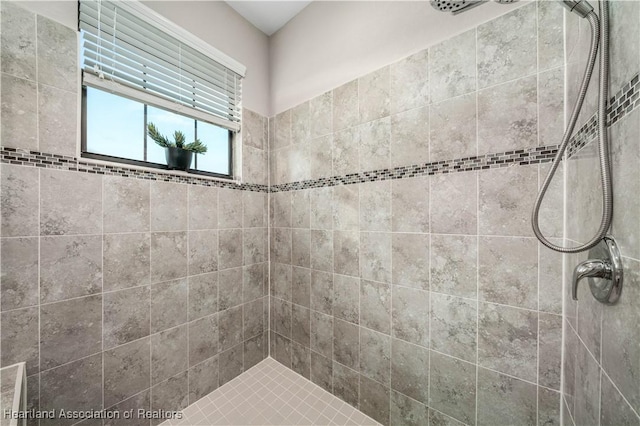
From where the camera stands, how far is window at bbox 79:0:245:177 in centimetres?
118

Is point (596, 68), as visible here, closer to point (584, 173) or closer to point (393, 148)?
point (584, 173)

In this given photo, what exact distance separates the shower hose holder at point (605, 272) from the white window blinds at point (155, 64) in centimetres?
194

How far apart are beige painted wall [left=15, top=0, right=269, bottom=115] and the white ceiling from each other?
5cm

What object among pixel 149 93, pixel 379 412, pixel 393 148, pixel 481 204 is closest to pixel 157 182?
pixel 149 93

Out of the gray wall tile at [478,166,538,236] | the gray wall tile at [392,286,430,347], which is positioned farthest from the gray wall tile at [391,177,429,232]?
the gray wall tile at [392,286,430,347]

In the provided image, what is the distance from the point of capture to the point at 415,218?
121 cm

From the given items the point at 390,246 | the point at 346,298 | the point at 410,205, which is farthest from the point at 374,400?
the point at 410,205

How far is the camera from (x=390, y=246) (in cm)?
130

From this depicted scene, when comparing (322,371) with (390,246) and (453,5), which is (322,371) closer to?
(390,246)

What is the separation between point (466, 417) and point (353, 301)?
2.38 ft

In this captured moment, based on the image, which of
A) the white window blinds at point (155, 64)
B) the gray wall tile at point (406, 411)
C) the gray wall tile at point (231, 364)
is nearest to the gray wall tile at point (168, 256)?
the gray wall tile at point (231, 364)

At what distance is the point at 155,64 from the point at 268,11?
963 mm

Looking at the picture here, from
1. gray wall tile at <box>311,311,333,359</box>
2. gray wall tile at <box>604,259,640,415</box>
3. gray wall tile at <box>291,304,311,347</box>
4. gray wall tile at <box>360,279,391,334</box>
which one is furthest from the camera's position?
gray wall tile at <box>291,304,311,347</box>

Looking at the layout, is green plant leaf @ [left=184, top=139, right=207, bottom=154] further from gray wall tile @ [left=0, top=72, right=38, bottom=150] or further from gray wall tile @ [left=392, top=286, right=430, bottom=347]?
gray wall tile @ [left=392, top=286, right=430, bottom=347]
